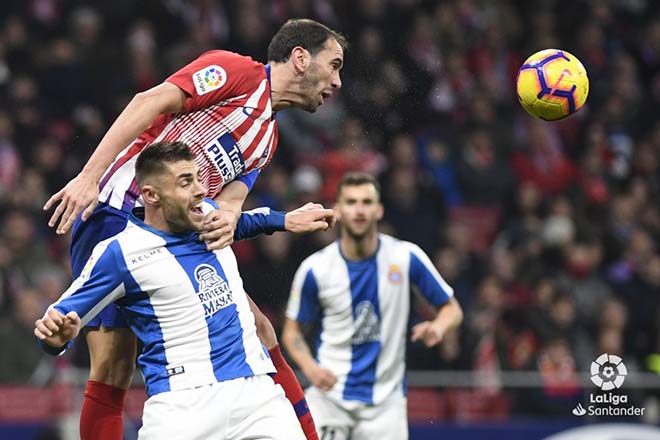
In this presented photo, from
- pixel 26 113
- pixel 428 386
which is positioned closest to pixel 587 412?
pixel 428 386

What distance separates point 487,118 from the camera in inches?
498

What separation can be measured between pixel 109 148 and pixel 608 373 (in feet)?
18.1

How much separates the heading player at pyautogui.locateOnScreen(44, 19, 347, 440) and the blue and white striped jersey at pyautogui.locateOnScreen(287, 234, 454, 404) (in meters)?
1.79

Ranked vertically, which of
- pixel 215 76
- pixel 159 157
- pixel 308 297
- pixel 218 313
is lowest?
pixel 308 297

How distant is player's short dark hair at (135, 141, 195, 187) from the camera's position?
5.25 metres

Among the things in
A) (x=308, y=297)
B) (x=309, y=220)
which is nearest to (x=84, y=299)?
(x=309, y=220)

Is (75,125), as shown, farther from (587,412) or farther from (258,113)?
(258,113)

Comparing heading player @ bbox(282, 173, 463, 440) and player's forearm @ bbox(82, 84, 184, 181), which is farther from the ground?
player's forearm @ bbox(82, 84, 184, 181)

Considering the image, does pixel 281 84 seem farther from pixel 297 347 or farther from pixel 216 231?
pixel 297 347

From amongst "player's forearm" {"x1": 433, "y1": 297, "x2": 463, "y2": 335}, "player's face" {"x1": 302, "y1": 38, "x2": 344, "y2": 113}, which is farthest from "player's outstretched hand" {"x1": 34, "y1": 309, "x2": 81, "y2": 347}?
"player's forearm" {"x1": 433, "y1": 297, "x2": 463, "y2": 335}

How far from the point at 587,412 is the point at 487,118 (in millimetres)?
4131

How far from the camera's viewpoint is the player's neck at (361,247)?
25.9 ft

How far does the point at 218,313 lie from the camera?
17.2 ft

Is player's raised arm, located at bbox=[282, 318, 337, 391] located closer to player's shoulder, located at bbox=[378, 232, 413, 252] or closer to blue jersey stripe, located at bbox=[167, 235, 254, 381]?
player's shoulder, located at bbox=[378, 232, 413, 252]
